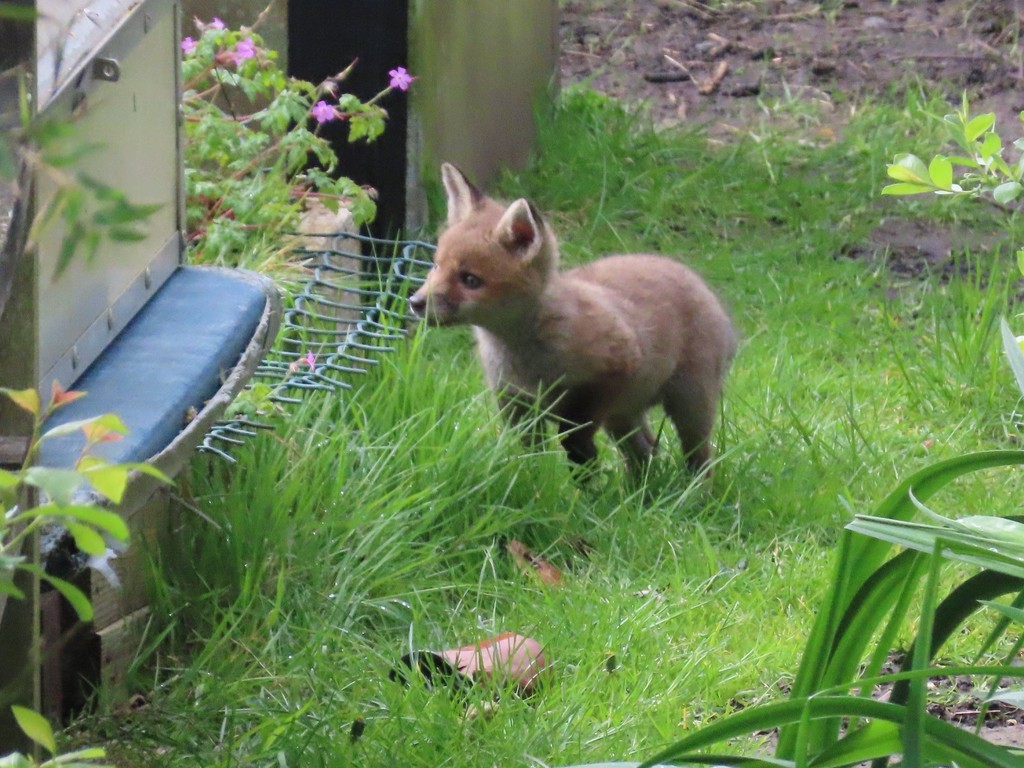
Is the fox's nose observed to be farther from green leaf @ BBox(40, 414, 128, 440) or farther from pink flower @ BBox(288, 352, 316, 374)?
green leaf @ BBox(40, 414, 128, 440)

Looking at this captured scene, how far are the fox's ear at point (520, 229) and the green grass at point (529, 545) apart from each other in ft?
1.43

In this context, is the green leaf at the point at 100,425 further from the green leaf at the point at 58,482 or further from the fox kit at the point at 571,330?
the fox kit at the point at 571,330

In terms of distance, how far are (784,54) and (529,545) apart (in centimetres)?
578

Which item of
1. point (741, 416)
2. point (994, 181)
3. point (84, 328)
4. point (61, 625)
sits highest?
point (994, 181)

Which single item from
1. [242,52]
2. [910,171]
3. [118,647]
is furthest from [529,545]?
[242,52]

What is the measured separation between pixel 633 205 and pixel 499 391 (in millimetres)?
2601

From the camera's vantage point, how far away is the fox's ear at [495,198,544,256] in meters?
4.40

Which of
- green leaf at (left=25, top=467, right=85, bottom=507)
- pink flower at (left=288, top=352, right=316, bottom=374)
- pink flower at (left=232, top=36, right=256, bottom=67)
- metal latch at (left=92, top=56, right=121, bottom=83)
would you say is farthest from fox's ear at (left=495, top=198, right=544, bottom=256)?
green leaf at (left=25, top=467, right=85, bottom=507)

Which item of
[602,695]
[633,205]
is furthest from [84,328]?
[633,205]

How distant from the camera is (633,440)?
4.71 meters

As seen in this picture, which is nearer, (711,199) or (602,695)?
(602,695)

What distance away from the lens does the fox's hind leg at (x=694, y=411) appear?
4.57 meters

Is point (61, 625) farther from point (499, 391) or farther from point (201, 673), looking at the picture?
point (499, 391)

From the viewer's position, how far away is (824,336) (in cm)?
562
